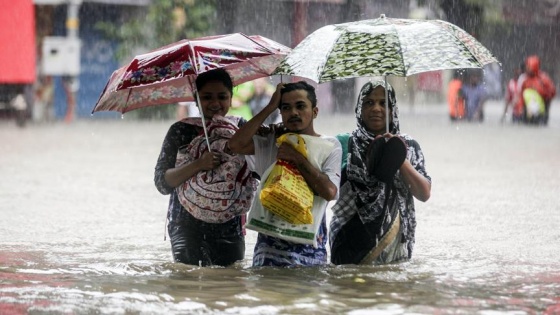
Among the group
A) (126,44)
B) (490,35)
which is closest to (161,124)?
(126,44)

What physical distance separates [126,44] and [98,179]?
1404 cm

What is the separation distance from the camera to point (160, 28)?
26812 millimetres

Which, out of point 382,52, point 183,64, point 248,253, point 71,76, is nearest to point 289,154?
point 382,52

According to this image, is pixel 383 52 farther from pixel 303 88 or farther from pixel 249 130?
pixel 249 130

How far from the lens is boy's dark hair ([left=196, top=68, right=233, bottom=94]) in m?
6.30

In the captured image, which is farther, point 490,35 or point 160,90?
point 490,35

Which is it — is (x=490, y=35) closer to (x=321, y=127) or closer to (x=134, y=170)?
(x=321, y=127)

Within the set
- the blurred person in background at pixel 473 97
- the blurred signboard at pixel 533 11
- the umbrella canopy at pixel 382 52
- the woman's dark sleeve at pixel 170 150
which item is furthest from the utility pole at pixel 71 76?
the umbrella canopy at pixel 382 52

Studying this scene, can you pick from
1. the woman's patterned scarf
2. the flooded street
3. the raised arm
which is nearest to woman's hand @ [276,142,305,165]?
the raised arm

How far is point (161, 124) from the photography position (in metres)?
25.3

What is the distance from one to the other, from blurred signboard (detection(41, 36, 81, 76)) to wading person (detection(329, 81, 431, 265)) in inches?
815

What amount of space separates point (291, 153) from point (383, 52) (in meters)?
0.73

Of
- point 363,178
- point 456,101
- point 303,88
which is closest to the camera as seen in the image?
point 303,88

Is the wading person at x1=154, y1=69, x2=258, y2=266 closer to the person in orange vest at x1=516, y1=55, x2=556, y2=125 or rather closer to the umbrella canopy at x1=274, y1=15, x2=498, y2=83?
the umbrella canopy at x1=274, y1=15, x2=498, y2=83
